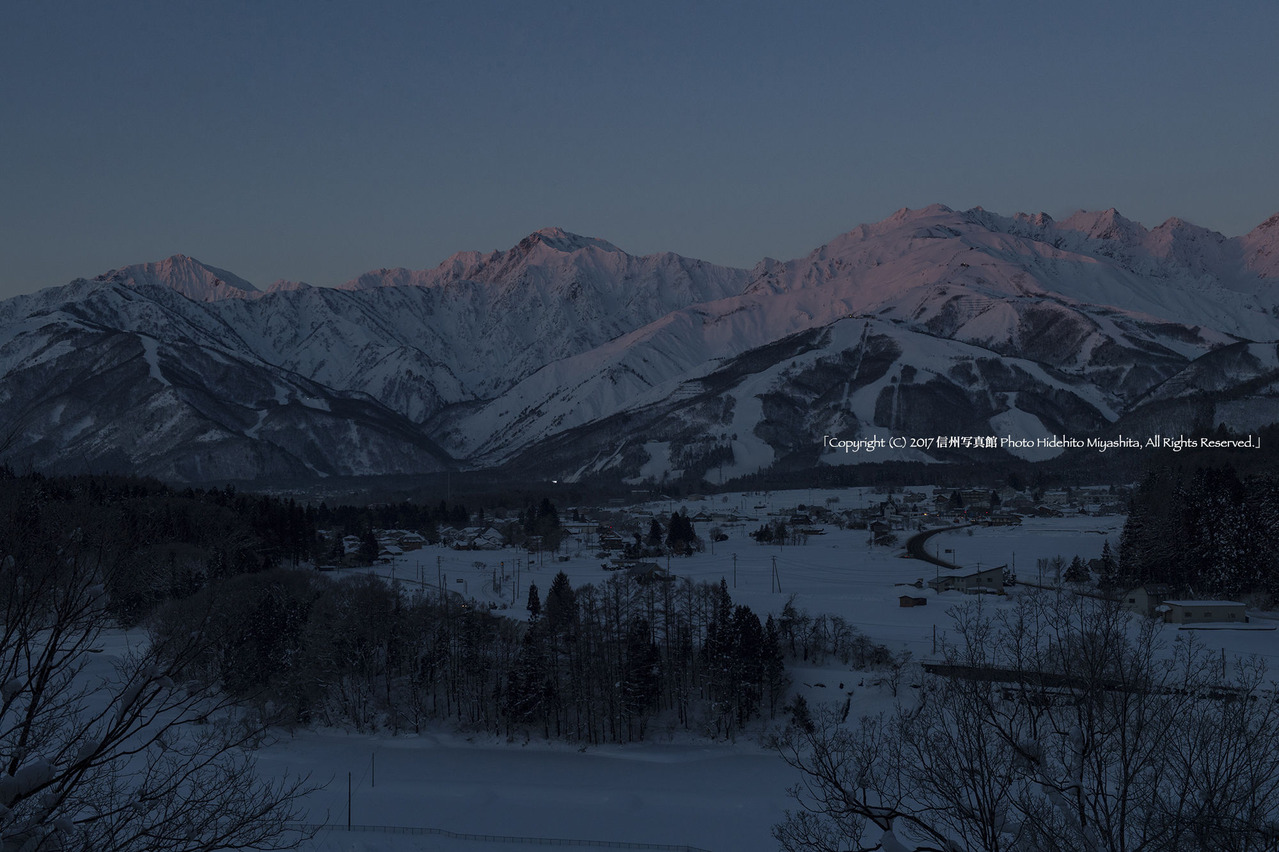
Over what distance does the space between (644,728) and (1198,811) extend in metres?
27.3

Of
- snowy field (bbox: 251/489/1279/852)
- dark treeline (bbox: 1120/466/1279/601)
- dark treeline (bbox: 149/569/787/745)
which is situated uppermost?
dark treeline (bbox: 1120/466/1279/601)

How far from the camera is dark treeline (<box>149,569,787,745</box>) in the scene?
3412 centimetres

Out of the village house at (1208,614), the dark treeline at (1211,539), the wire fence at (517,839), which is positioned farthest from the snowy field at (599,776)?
the dark treeline at (1211,539)

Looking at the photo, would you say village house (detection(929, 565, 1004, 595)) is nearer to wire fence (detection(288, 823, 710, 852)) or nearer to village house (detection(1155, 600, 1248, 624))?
village house (detection(1155, 600, 1248, 624))

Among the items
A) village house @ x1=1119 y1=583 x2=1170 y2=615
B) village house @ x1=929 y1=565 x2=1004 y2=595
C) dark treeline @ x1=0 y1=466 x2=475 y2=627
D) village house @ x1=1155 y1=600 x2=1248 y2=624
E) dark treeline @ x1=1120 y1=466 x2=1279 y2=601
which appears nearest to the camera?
dark treeline @ x1=0 y1=466 x2=475 y2=627

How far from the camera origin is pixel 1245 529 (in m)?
47.7

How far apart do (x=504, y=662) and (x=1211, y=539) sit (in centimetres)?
3364

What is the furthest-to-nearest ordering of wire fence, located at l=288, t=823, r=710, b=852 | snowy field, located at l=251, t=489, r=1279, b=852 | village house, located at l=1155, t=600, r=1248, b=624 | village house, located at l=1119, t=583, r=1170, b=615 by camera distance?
village house, located at l=1119, t=583, r=1170, b=615
village house, located at l=1155, t=600, r=1248, b=624
snowy field, located at l=251, t=489, r=1279, b=852
wire fence, located at l=288, t=823, r=710, b=852

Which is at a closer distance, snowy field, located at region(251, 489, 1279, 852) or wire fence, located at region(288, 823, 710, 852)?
wire fence, located at region(288, 823, 710, 852)

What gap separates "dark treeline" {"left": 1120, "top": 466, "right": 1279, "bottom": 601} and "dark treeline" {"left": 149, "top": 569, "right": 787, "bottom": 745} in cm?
1899

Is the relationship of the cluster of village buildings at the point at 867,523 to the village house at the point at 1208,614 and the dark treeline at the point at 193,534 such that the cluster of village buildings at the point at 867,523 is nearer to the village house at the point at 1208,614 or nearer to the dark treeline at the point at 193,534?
the village house at the point at 1208,614

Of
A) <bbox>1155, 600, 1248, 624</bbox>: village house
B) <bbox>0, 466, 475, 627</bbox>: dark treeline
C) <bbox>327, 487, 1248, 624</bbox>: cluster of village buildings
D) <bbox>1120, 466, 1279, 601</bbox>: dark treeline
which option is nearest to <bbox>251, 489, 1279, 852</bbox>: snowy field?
<bbox>1155, 600, 1248, 624</bbox>: village house

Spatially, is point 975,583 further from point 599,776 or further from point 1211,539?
point 599,776

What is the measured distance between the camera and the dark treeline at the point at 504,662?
112ft
